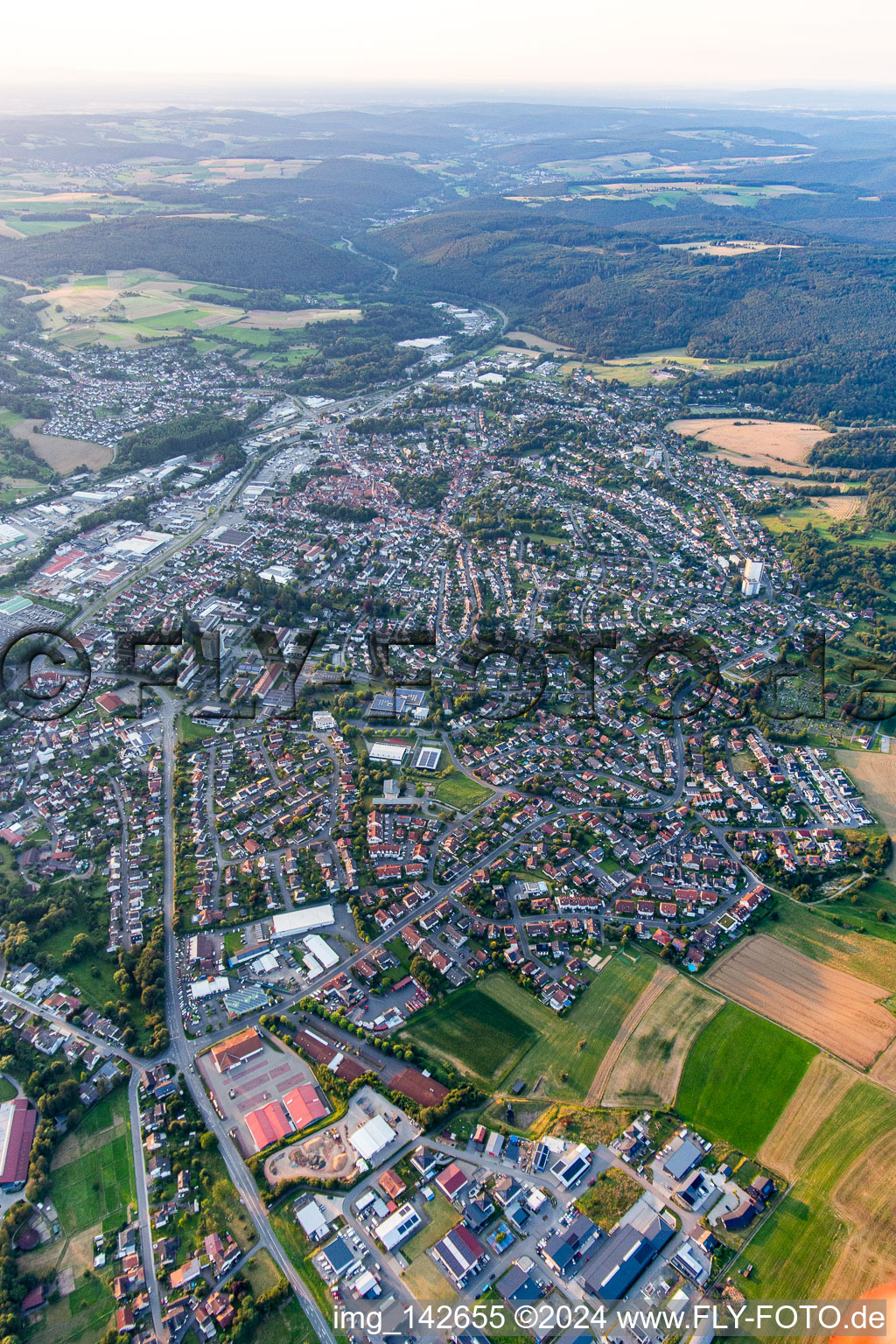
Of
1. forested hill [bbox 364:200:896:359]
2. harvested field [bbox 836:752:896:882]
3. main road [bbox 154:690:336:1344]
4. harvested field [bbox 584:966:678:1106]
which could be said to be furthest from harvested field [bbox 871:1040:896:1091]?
forested hill [bbox 364:200:896:359]

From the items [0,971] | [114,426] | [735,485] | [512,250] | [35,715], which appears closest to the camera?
[0,971]

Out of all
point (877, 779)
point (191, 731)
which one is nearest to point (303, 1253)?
point (191, 731)

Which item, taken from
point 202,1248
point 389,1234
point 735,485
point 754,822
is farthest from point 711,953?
point 735,485

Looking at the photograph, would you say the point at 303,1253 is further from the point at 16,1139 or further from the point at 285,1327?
the point at 16,1139

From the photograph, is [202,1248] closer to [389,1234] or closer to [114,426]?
[389,1234]

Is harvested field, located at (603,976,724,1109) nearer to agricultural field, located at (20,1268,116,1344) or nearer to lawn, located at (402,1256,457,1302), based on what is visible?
lawn, located at (402,1256,457,1302)
